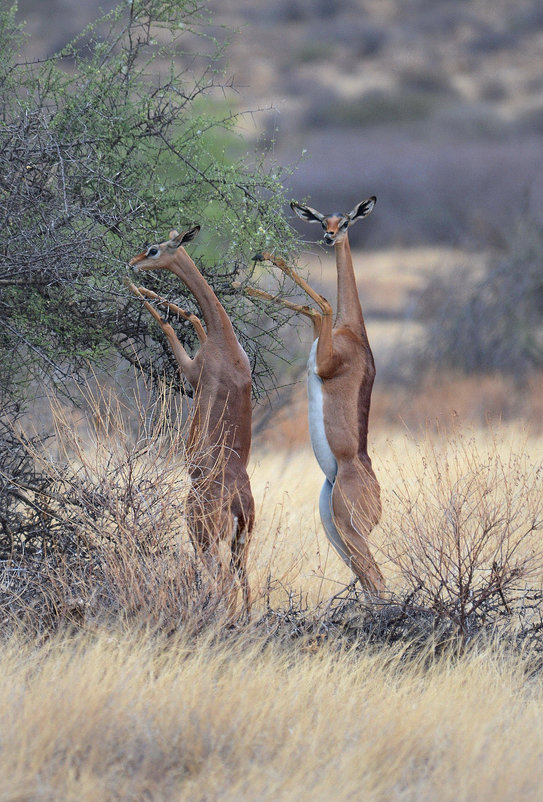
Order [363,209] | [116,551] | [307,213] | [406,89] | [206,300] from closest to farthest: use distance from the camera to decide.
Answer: [116,551] < [206,300] < [307,213] < [363,209] < [406,89]

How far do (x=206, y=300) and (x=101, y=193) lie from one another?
1.30m

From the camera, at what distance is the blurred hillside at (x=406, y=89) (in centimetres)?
4697

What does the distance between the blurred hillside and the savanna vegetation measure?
117 feet

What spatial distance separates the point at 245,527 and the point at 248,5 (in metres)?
54.1

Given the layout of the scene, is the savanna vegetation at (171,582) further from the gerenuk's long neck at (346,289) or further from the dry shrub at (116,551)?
the gerenuk's long neck at (346,289)

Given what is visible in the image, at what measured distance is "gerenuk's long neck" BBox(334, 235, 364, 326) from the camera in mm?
8141

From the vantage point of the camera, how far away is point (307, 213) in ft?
26.0

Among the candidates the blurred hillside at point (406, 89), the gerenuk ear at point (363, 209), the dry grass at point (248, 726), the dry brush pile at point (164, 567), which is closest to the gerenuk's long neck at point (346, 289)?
the gerenuk ear at point (363, 209)

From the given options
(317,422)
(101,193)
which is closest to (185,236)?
(101,193)


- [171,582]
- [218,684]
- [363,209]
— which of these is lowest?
[218,684]

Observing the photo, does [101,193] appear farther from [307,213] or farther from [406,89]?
[406,89]

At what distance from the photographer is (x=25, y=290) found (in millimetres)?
7832

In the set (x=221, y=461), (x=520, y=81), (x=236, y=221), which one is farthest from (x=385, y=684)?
(x=520, y=81)

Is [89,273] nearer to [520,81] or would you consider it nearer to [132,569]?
[132,569]
